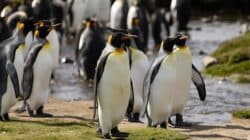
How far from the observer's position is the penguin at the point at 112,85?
1056 centimetres

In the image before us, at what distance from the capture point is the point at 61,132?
34.5 ft

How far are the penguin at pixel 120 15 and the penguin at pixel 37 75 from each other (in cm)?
1174

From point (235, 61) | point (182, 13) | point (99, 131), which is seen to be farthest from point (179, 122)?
point (182, 13)

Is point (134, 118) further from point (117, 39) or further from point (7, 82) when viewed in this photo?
point (117, 39)

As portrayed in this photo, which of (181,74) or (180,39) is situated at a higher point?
(180,39)

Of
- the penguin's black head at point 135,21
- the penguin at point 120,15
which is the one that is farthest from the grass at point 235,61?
the penguin at point 120,15

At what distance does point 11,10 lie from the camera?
78.0 ft

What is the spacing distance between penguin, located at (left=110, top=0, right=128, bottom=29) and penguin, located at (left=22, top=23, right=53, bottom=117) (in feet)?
38.5

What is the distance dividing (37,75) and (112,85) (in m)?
2.91

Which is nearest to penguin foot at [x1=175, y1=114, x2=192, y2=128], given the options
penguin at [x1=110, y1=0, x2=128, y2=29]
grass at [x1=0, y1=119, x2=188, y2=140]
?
grass at [x1=0, y1=119, x2=188, y2=140]

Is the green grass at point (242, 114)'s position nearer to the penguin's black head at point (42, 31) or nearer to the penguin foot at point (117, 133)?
the penguin foot at point (117, 133)

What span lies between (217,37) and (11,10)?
7.36 m

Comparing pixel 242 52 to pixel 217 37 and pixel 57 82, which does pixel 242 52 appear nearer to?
pixel 57 82

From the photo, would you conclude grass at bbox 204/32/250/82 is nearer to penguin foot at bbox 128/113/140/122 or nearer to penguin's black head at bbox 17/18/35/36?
penguin foot at bbox 128/113/140/122
